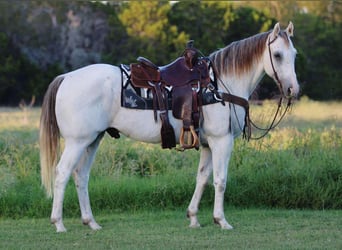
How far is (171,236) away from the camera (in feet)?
19.1

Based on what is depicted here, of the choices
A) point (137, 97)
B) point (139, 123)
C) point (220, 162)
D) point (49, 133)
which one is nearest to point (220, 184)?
point (220, 162)

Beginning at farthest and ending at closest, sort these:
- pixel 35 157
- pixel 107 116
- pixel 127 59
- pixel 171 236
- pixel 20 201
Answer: pixel 127 59, pixel 35 157, pixel 20 201, pixel 107 116, pixel 171 236

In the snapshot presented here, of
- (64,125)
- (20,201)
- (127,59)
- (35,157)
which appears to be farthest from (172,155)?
(127,59)

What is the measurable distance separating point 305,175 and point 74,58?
23.1 m

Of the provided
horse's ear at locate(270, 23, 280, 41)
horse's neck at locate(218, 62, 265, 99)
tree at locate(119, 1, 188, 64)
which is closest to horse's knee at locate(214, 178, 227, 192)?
horse's neck at locate(218, 62, 265, 99)

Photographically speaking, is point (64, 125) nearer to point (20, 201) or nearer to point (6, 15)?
point (20, 201)

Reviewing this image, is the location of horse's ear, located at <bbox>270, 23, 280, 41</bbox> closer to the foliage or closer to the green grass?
the green grass

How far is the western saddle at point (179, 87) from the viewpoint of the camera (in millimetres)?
6203

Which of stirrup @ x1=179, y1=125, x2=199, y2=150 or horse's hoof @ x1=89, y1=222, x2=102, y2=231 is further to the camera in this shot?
horse's hoof @ x1=89, y1=222, x2=102, y2=231

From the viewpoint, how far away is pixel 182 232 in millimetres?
6043

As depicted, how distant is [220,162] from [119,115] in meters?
1.14

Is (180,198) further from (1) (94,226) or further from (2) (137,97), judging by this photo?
(2) (137,97)

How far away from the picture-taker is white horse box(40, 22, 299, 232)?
240 inches

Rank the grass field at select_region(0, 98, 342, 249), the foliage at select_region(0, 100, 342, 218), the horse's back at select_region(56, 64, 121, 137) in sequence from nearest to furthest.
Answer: the grass field at select_region(0, 98, 342, 249) < the horse's back at select_region(56, 64, 121, 137) < the foliage at select_region(0, 100, 342, 218)
